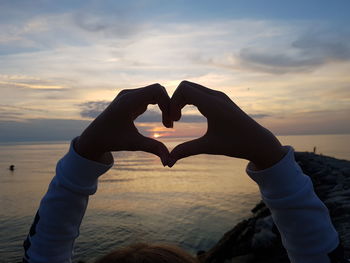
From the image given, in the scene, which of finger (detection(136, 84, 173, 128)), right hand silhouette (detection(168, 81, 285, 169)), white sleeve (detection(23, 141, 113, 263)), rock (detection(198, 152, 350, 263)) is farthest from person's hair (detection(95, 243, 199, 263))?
rock (detection(198, 152, 350, 263))

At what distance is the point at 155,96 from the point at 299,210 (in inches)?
30.3

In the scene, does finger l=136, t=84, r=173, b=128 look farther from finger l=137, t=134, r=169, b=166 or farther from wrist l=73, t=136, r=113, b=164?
wrist l=73, t=136, r=113, b=164

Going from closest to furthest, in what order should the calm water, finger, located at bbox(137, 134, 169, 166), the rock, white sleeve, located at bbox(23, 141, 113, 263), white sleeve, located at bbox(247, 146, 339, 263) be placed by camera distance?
finger, located at bbox(137, 134, 169, 166)
white sleeve, located at bbox(247, 146, 339, 263)
white sleeve, located at bbox(23, 141, 113, 263)
the rock
the calm water

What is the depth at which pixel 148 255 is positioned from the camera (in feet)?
4.95

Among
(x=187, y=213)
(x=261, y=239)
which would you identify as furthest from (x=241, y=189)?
(x=261, y=239)

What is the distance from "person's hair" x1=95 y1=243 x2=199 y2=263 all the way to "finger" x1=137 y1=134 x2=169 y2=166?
0.53 meters

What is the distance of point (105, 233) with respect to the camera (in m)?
16.1

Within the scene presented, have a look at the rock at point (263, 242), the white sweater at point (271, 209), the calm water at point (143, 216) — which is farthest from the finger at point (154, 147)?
the calm water at point (143, 216)

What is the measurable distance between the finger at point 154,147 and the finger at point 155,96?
0.14m

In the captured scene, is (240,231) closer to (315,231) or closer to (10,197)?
(315,231)

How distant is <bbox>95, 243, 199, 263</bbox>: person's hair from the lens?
1499 mm

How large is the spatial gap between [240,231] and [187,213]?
9431mm

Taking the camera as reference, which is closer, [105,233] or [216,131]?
[216,131]

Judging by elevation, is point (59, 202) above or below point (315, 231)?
above
